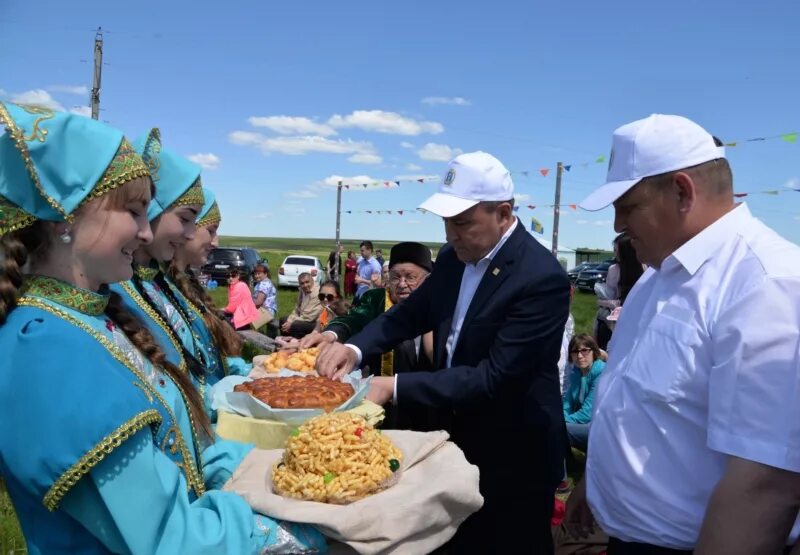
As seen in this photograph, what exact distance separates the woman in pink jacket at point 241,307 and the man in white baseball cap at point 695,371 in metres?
9.72

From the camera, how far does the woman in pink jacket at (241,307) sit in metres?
11.1

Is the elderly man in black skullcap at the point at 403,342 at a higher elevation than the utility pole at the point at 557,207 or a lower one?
lower

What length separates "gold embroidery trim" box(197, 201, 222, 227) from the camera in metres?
3.66

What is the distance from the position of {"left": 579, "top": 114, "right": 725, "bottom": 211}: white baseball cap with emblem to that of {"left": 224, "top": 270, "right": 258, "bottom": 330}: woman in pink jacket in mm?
9867

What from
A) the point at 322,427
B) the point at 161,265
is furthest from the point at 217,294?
the point at 322,427

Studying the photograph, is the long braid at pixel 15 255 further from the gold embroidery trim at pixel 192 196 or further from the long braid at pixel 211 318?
the long braid at pixel 211 318

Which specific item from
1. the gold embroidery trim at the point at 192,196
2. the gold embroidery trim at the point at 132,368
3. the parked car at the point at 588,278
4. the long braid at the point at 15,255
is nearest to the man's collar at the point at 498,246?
the gold embroidery trim at the point at 192,196

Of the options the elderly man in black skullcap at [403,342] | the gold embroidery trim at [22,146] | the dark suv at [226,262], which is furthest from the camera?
the dark suv at [226,262]

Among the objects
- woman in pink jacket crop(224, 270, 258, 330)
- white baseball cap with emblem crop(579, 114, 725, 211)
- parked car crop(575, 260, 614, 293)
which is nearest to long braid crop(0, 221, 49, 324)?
white baseball cap with emblem crop(579, 114, 725, 211)

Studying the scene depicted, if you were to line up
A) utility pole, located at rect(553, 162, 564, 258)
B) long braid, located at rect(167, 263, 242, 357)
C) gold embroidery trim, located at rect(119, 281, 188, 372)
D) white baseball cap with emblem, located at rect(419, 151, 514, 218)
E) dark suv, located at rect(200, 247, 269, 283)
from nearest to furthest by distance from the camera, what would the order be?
gold embroidery trim, located at rect(119, 281, 188, 372), white baseball cap with emblem, located at rect(419, 151, 514, 218), long braid, located at rect(167, 263, 242, 357), utility pole, located at rect(553, 162, 564, 258), dark suv, located at rect(200, 247, 269, 283)

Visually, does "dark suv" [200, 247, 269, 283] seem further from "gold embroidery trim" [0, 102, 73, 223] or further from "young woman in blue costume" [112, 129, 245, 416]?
"gold embroidery trim" [0, 102, 73, 223]

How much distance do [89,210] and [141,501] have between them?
75cm

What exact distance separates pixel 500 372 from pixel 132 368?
175cm

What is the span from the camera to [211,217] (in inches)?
147
